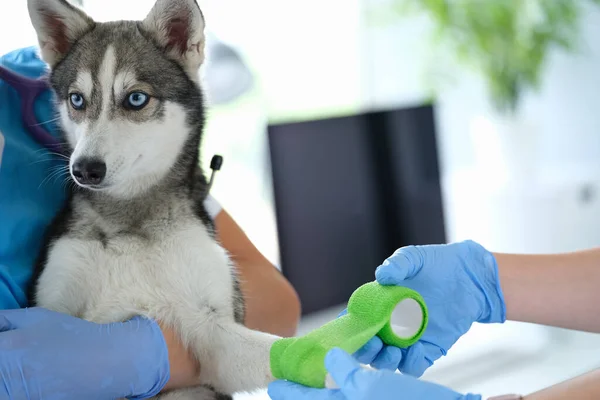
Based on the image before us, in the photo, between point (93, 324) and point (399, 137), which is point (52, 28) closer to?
point (93, 324)

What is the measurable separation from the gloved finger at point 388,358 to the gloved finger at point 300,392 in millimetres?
187

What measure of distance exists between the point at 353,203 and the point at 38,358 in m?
1.16

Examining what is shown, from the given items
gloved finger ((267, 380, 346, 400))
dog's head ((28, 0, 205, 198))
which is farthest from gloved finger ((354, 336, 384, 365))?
dog's head ((28, 0, 205, 198))

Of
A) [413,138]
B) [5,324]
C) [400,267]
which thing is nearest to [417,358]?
[400,267]

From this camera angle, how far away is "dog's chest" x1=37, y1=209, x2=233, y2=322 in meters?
1.23

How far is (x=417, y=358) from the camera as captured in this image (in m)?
1.20

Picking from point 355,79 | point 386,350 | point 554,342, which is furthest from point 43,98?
point 355,79

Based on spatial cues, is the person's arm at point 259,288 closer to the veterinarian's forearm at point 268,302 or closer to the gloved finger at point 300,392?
the veterinarian's forearm at point 268,302

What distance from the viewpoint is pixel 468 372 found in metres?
2.26

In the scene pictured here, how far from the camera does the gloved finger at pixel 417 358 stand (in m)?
1.20

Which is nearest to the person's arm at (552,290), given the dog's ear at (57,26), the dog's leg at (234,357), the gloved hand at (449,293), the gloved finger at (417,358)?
the gloved hand at (449,293)

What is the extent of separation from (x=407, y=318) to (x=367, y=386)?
25 cm

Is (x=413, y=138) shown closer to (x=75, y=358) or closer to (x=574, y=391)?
(x=574, y=391)

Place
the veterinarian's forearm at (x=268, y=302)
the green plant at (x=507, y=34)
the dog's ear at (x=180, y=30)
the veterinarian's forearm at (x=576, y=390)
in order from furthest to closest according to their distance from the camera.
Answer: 1. the green plant at (x=507, y=34)
2. the veterinarian's forearm at (x=268, y=302)
3. the dog's ear at (x=180, y=30)
4. the veterinarian's forearm at (x=576, y=390)
